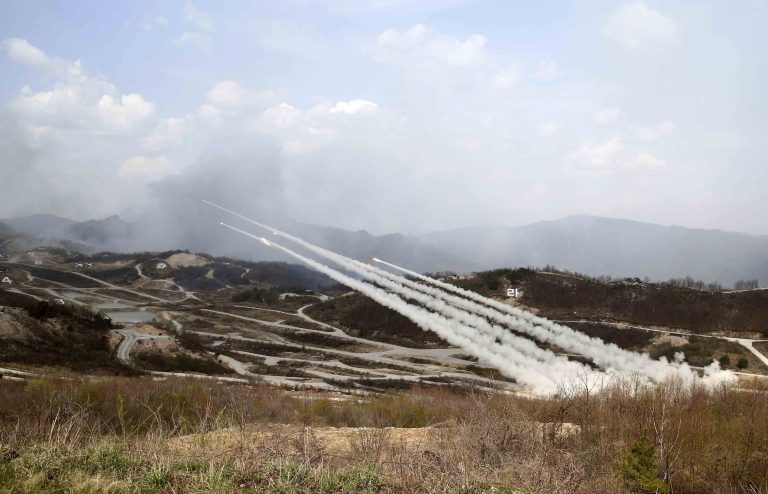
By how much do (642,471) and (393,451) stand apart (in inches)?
225

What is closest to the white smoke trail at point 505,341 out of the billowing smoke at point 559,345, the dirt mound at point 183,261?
the billowing smoke at point 559,345

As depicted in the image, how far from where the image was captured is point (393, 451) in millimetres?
10758

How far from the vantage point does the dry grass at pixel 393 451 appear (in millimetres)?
8633

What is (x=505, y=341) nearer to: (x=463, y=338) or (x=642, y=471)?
(x=463, y=338)

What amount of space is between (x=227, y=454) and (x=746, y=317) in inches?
3255

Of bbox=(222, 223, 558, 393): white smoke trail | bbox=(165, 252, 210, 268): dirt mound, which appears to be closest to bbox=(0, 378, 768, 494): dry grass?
bbox=(222, 223, 558, 393): white smoke trail

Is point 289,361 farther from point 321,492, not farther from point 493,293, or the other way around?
point 321,492

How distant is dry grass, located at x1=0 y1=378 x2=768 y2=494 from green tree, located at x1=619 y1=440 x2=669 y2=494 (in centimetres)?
6

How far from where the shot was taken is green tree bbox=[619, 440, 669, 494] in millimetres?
10892

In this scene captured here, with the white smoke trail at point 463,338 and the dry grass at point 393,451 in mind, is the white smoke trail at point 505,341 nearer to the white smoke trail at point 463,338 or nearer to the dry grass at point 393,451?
the white smoke trail at point 463,338

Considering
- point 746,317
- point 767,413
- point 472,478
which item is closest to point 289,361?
point 767,413

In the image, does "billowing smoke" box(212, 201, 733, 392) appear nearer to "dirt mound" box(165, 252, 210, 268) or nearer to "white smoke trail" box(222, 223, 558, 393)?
"white smoke trail" box(222, 223, 558, 393)

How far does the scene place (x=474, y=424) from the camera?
15.4m

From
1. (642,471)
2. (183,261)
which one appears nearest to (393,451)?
(642,471)
